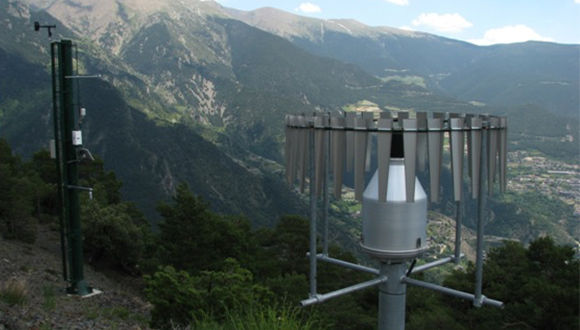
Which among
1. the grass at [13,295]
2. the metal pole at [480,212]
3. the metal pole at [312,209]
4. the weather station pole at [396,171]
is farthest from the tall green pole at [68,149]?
the metal pole at [480,212]

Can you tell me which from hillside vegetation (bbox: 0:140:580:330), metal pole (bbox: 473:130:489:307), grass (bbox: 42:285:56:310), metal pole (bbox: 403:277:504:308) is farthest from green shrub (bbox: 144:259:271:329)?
metal pole (bbox: 473:130:489:307)

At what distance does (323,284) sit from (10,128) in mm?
148293

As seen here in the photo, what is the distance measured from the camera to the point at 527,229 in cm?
16750

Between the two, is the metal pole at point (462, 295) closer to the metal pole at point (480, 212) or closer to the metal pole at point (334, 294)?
the metal pole at point (480, 212)

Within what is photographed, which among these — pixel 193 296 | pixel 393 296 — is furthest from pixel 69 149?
pixel 393 296

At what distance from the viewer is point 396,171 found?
4.87m

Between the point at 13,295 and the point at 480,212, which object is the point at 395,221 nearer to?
the point at 480,212

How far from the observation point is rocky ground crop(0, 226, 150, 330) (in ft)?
33.0

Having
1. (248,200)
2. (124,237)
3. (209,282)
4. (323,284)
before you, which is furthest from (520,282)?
(248,200)

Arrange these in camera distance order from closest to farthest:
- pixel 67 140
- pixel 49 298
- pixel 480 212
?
pixel 480 212
pixel 49 298
pixel 67 140

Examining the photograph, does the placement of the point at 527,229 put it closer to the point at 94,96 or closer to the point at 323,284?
the point at 94,96

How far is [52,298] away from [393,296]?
42.0 ft

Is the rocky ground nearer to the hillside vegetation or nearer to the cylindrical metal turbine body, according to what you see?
the hillside vegetation

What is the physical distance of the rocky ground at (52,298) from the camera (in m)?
10.0
